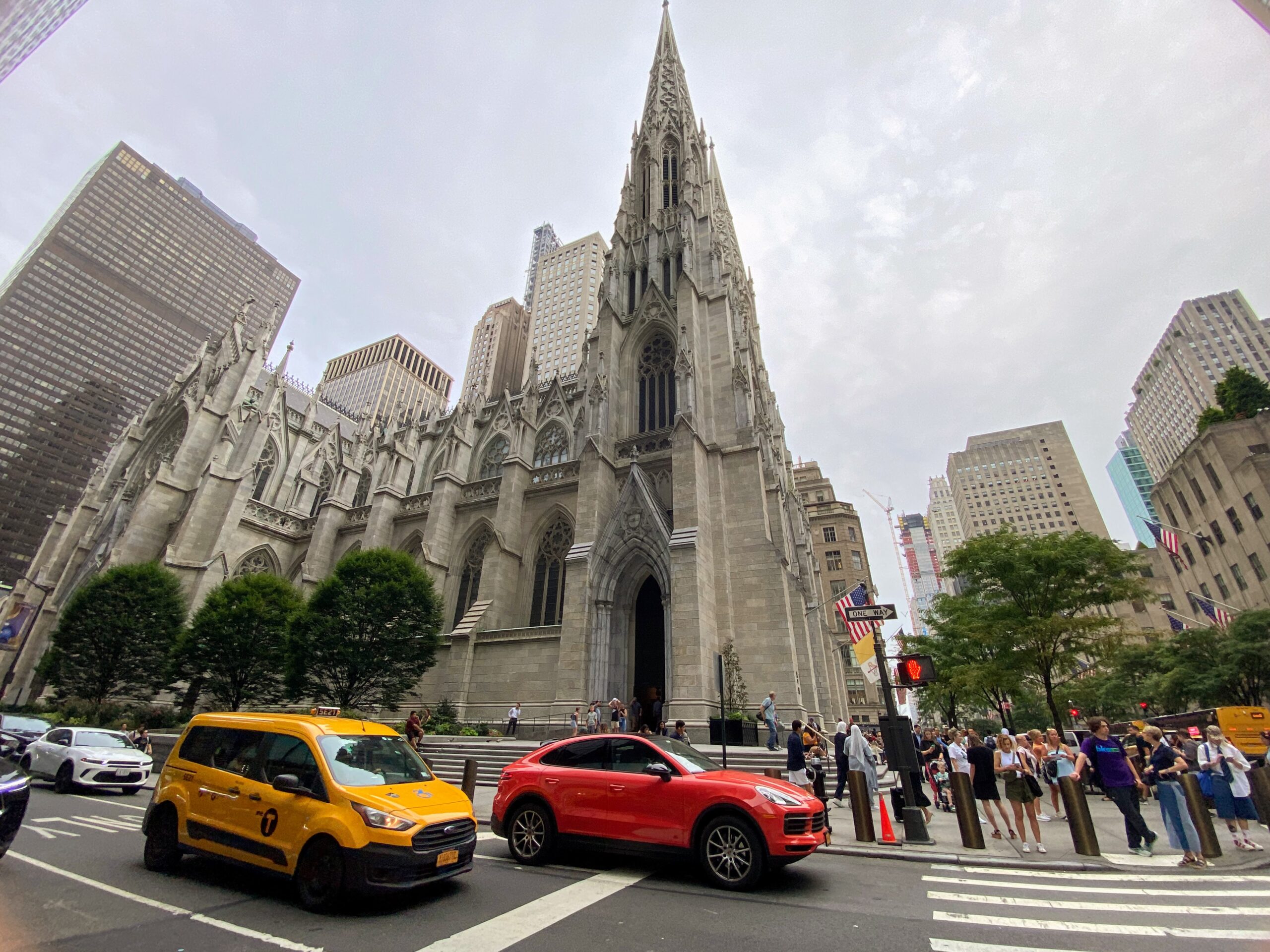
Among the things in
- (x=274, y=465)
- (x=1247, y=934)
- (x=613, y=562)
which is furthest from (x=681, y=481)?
(x=274, y=465)

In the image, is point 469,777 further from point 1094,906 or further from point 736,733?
point 1094,906

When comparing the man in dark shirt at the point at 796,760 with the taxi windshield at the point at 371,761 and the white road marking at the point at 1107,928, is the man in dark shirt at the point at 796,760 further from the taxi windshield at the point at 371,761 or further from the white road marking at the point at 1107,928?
the taxi windshield at the point at 371,761

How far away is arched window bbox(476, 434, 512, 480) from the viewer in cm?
3105

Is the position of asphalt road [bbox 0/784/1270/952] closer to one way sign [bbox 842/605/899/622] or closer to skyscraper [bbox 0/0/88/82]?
one way sign [bbox 842/605/899/622]

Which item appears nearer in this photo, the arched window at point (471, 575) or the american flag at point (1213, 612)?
the american flag at point (1213, 612)

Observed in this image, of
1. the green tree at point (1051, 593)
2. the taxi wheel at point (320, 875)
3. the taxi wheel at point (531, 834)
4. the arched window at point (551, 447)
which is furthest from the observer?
the arched window at point (551, 447)

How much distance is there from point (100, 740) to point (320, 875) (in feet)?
44.1

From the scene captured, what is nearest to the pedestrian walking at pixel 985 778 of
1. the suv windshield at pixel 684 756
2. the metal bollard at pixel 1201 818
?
the metal bollard at pixel 1201 818

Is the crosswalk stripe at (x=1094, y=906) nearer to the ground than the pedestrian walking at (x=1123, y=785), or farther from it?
nearer to the ground

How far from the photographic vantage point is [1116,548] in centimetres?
1880

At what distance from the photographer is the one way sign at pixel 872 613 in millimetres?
10070

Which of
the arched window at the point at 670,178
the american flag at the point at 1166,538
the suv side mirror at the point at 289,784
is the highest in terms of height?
the arched window at the point at 670,178

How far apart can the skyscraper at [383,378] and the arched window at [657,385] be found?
66.8m

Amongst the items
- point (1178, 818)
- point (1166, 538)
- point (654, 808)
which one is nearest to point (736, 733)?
point (1178, 818)
